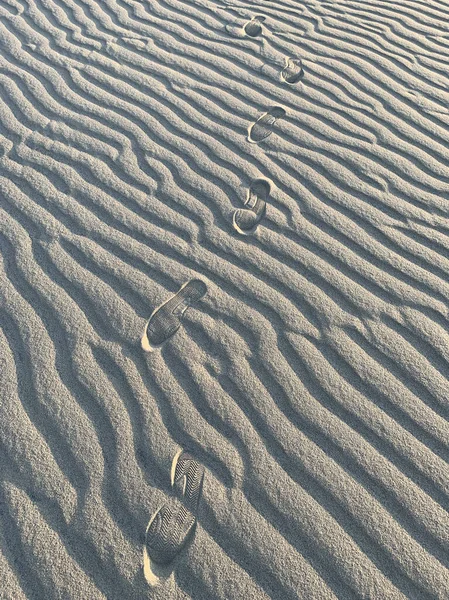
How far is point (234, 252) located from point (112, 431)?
1194 millimetres

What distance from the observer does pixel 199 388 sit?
235 centimetres

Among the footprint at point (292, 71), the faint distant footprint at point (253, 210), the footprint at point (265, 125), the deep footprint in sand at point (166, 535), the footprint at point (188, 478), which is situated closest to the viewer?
the deep footprint in sand at point (166, 535)

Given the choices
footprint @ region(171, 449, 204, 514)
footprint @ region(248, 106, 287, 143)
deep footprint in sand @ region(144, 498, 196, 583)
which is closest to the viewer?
deep footprint in sand @ region(144, 498, 196, 583)

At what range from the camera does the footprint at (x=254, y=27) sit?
457 centimetres

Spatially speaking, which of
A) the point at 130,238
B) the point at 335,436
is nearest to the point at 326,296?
the point at 335,436

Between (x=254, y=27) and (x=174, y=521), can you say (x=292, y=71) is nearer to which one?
(x=254, y=27)

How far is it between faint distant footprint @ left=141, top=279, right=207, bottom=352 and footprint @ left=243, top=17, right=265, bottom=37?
293cm

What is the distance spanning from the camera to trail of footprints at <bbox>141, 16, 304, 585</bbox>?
76.1 inches

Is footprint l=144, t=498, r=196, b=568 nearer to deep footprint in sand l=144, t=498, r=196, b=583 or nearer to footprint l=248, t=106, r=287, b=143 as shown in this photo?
deep footprint in sand l=144, t=498, r=196, b=583

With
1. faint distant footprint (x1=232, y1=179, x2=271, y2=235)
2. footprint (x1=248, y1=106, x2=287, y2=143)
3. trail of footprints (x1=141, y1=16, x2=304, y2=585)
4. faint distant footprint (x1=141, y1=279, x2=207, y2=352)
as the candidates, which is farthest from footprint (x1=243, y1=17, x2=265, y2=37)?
faint distant footprint (x1=141, y1=279, x2=207, y2=352)

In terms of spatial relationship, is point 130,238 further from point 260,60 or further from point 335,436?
point 260,60

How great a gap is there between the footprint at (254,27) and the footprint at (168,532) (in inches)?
160

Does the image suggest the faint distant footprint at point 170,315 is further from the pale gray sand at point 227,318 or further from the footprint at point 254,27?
the footprint at point 254,27

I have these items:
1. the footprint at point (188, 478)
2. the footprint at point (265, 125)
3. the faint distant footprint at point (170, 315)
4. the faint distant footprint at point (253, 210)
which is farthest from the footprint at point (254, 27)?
the footprint at point (188, 478)
